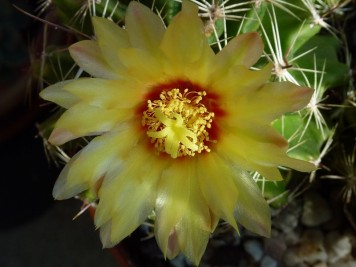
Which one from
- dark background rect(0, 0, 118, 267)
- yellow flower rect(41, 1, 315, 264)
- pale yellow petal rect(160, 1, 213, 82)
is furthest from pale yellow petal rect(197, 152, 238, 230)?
dark background rect(0, 0, 118, 267)

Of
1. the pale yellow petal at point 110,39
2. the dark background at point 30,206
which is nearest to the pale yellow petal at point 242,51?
the pale yellow petal at point 110,39

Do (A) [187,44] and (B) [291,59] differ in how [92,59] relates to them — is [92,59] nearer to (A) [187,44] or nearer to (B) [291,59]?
(A) [187,44]

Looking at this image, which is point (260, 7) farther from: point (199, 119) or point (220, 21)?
Result: point (199, 119)

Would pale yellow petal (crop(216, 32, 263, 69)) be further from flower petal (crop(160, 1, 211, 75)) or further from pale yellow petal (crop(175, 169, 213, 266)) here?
pale yellow petal (crop(175, 169, 213, 266))

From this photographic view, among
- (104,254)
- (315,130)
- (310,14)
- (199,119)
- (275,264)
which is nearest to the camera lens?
(199,119)

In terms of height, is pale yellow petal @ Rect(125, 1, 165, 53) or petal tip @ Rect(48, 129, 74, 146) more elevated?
pale yellow petal @ Rect(125, 1, 165, 53)

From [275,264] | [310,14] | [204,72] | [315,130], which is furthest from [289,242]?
[204,72]

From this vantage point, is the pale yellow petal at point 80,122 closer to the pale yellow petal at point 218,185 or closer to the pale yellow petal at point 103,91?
the pale yellow petal at point 103,91

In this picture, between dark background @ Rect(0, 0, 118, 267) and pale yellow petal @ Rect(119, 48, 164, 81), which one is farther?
dark background @ Rect(0, 0, 118, 267)
